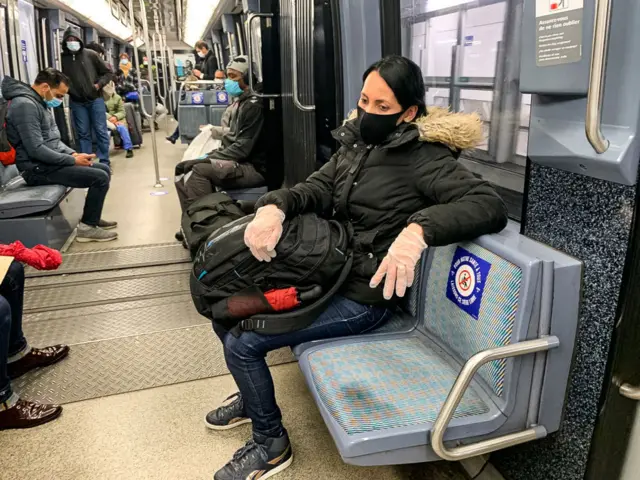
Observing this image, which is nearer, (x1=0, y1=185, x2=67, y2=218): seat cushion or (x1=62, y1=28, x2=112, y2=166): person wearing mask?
(x1=0, y1=185, x2=67, y2=218): seat cushion

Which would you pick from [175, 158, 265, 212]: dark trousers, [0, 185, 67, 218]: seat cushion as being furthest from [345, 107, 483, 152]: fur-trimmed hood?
[0, 185, 67, 218]: seat cushion

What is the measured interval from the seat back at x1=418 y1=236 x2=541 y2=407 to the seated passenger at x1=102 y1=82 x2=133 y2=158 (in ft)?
28.5

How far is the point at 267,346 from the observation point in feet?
6.04

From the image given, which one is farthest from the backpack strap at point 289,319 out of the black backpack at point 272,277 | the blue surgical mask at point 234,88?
the blue surgical mask at point 234,88

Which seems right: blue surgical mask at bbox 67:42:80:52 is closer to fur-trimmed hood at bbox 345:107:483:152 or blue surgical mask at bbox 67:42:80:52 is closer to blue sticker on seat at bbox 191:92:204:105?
blue sticker on seat at bbox 191:92:204:105

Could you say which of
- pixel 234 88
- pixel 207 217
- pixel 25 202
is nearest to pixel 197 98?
pixel 234 88

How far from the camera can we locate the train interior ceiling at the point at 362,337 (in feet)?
4.68

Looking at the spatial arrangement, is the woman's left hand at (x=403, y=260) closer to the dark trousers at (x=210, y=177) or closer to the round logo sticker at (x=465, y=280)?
the round logo sticker at (x=465, y=280)

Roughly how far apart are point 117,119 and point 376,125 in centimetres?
882

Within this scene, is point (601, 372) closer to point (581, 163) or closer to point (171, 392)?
point (581, 163)

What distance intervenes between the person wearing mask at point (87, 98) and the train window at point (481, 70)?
18.3ft

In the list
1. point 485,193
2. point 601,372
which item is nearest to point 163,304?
point 485,193

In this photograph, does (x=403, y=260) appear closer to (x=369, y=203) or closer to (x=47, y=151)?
(x=369, y=203)

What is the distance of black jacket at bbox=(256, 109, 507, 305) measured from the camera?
170 centimetres
